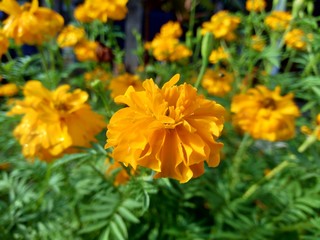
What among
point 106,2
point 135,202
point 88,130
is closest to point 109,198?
point 135,202

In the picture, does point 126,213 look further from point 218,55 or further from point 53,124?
point 218,55

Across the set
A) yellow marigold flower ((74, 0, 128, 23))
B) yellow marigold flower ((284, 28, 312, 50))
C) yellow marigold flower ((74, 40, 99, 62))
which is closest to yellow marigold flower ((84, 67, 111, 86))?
yellow marigold flower ((74, 40, 99, 62))

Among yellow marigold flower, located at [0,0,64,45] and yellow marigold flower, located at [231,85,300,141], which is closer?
yellow marigold flower, located at [0,0,64,45]

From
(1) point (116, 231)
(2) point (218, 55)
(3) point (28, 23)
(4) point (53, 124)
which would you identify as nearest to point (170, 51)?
(2) point (218, 55)

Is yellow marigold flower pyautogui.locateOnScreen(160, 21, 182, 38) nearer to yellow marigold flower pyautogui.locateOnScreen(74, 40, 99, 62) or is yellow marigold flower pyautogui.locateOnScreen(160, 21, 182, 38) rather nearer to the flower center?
yellow marigold flower pyautogui.locateOnScreen(74, 40, 99, 62)

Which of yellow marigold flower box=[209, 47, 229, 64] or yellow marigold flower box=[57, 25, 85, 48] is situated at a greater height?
yellow marigold flower box=[57, 25, 85, 48]

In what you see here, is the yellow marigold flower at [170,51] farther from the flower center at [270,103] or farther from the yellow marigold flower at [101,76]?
the flower center at [270,103]
